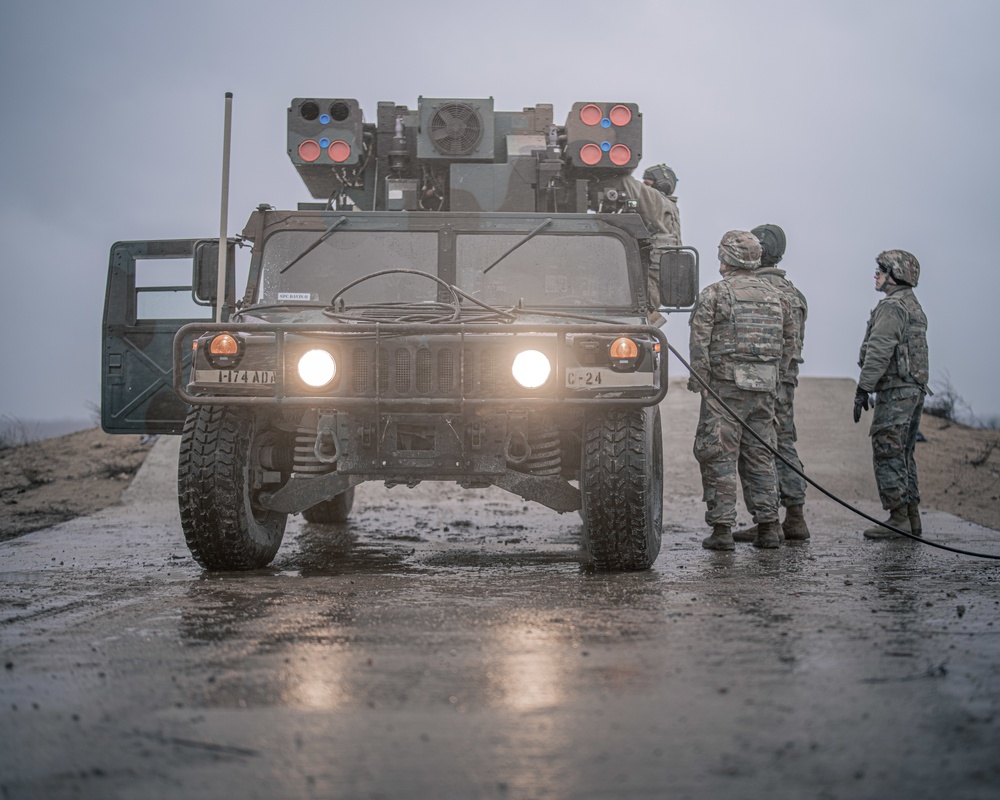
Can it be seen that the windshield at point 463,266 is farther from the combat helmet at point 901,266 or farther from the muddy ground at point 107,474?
the muddy ground at point 107,474

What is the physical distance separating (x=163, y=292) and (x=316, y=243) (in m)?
1.34

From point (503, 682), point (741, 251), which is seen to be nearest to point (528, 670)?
point (503, 682)

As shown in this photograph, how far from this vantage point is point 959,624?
3.65 meters

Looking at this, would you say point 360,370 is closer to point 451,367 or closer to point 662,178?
point 451,367

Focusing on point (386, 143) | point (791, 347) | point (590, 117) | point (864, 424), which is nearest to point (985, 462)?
point (864, 424)

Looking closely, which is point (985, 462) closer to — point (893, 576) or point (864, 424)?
point (864, 424)

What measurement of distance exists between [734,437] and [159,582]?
3.26 m

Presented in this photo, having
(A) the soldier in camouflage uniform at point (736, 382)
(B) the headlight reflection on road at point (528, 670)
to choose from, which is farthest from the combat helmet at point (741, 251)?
(B) the headlight reflection on road at point (528, 670)

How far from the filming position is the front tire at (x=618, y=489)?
4.99 m

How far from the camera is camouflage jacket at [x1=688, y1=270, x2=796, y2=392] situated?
6.63 metres

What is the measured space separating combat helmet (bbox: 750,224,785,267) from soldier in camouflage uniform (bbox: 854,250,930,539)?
76cm

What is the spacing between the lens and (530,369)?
16.3ft

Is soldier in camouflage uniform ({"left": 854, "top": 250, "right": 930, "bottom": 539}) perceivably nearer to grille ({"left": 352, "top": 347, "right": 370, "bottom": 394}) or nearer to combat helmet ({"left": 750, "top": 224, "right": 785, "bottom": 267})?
combat helmet ({"left": 750, "top": 224, "right": 785, "bottom": 267})

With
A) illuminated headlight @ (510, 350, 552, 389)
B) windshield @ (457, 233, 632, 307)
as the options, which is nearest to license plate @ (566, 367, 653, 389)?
illuminated headlight @ (510, 350, 552, 389)
